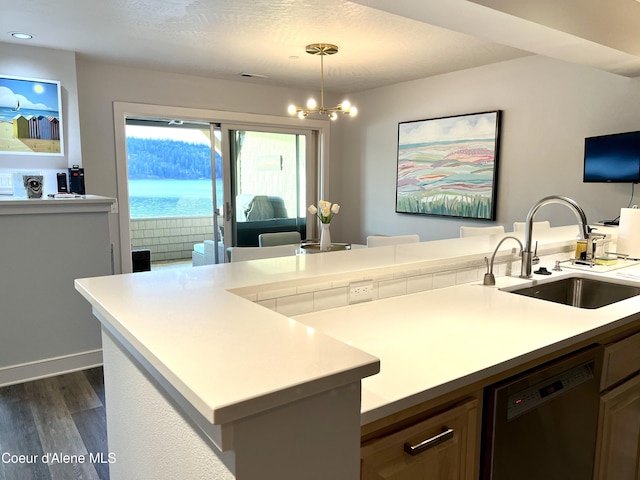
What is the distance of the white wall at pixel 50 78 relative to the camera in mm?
3807

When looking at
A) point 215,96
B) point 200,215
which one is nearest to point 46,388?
point 215,96

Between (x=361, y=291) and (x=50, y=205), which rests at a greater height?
(x=50, y=205)

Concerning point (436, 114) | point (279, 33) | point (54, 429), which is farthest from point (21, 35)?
Answer: point (436, 114)

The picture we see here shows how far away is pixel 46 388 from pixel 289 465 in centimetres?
278

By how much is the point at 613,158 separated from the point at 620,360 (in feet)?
7.82

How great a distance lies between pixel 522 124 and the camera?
418 centimetres

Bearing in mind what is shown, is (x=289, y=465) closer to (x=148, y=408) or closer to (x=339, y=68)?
(x=148, y=408)

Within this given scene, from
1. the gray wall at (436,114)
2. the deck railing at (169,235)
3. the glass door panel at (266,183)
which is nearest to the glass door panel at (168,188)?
the deck railing at (169,235)

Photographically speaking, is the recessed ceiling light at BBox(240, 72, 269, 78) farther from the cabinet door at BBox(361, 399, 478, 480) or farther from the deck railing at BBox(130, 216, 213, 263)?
the cabinet door at BBox(361, 399, 478, 480)

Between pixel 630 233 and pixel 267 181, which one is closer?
pixel 630 233

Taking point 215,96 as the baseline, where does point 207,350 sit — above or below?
below

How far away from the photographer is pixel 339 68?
457cm

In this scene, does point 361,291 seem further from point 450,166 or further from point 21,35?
point 21,35

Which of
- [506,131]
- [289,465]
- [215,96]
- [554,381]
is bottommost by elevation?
[554,381]
